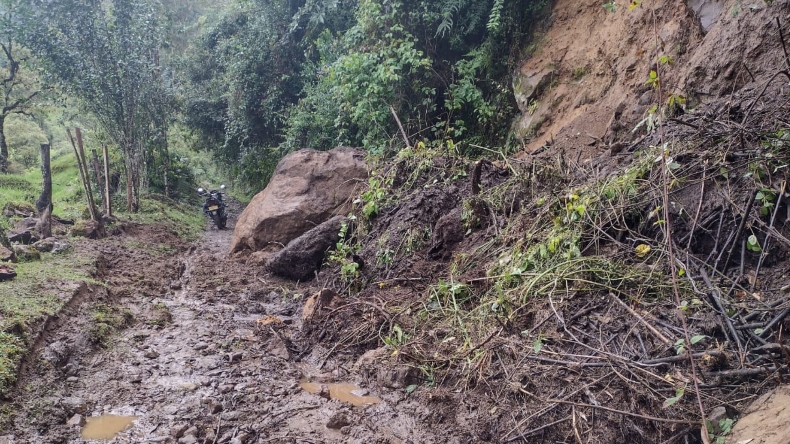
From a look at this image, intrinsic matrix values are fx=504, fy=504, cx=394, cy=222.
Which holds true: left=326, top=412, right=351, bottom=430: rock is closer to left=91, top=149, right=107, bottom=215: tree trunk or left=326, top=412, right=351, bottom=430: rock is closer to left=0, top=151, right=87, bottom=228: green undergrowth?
left=0, top=151, right=87, bottom=228: green undergrowth

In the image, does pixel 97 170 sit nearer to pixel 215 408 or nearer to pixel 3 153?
pixel 215 408

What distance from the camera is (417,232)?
18.4 ft

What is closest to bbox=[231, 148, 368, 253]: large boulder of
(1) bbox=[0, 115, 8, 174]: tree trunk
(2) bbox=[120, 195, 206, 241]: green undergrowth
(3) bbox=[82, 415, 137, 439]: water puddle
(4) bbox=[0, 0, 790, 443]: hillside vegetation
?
(4) bbox=[0, 0, 790, 443]: hillside vegetation

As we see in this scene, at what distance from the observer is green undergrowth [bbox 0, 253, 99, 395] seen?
355cm

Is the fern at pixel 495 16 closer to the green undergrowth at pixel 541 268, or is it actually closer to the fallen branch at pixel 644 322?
the green undergrowth at pixel 541 268

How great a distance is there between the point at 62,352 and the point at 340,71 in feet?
21.9

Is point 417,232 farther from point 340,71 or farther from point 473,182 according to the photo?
point 340,71

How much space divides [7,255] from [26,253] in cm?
38

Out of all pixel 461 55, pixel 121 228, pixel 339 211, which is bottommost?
pixel 339 211

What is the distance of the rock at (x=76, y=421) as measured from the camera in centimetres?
313

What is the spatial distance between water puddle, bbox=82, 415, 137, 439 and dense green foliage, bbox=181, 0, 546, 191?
5464 millimetres

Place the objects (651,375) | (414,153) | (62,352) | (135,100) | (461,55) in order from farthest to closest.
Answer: (135,100), (461,55), (414,153), (62,352), (651,375)

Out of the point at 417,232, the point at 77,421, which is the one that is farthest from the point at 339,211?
the point at 77,421

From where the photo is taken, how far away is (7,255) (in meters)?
5.69
